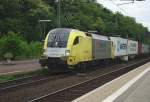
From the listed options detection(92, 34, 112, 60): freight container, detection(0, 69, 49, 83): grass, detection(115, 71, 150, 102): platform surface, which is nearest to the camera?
detection(115, 71, 150, 102): platform surface

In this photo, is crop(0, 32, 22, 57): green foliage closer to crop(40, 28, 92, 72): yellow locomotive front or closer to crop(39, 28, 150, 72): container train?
crop(39, 28, 150, 72): container train

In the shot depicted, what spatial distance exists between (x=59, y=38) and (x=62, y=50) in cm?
99

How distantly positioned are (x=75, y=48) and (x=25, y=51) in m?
32.9

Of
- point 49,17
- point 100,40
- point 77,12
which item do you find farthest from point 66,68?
point 77,12

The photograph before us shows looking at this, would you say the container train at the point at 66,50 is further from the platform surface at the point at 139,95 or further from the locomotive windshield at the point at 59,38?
the platform surface at the point at 139,95

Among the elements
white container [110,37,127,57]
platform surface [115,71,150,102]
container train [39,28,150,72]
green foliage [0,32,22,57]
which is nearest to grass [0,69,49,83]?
container train [39,28,150,72]

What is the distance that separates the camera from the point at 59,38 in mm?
30094

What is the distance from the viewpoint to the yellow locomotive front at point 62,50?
95.8ft

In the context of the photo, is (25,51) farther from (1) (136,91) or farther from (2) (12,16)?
(1) (136,91)

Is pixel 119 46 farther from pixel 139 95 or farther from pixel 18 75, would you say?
pixel 139 95

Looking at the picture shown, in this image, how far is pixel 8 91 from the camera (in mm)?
19062

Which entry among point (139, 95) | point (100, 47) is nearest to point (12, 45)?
point (100, 47)

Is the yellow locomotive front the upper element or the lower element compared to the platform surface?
upper

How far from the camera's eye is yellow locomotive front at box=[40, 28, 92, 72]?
29.2 meters
